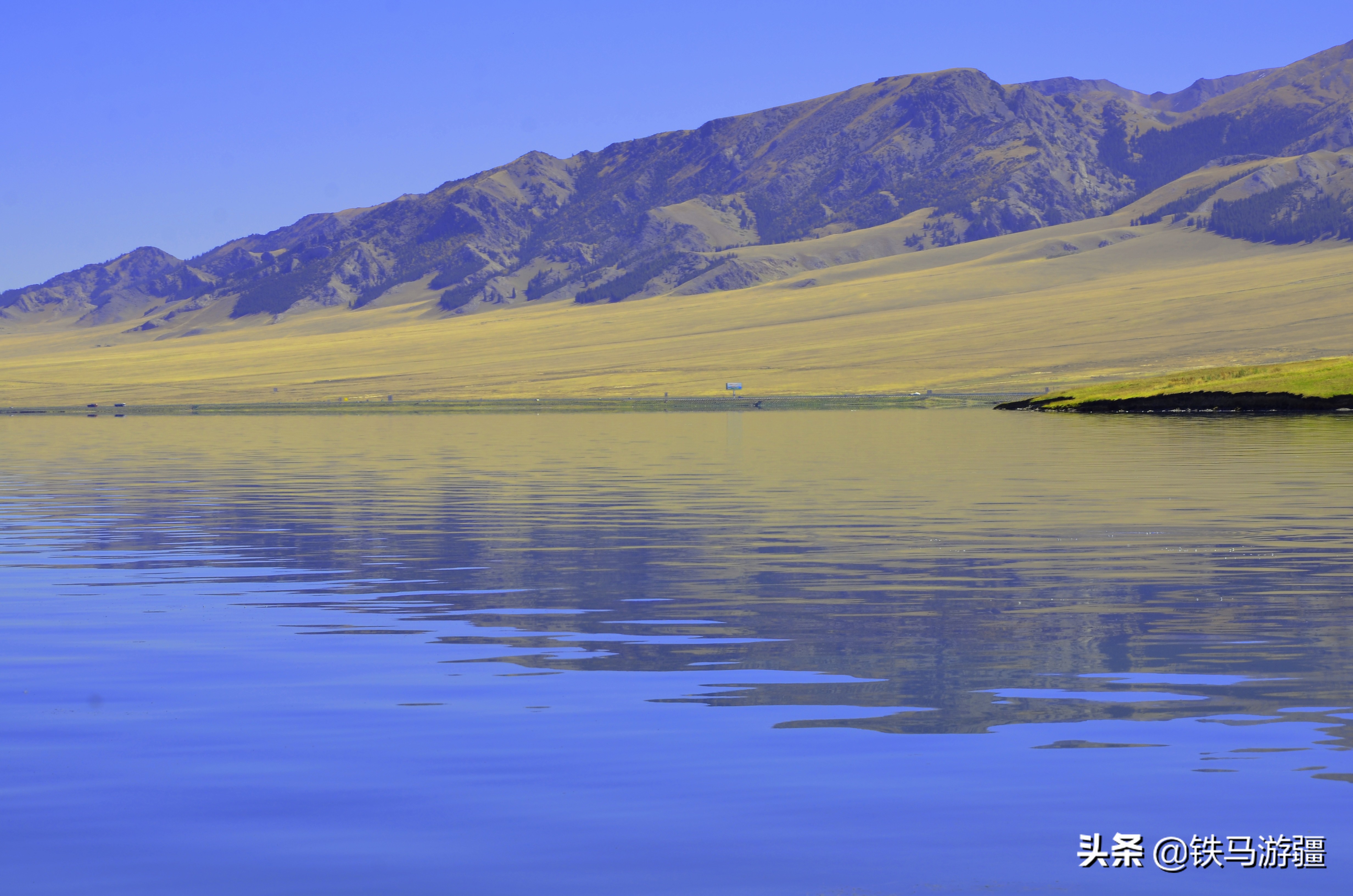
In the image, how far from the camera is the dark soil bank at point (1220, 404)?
109750mm

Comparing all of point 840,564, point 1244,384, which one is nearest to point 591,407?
point 1244,384

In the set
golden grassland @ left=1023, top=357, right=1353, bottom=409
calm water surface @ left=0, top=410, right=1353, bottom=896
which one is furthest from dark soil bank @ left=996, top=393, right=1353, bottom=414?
calm water surface @ left=0, top=410, right=1353, bottom=896

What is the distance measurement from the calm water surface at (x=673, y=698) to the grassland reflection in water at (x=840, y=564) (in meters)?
0.11

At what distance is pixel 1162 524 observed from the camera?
101 ft

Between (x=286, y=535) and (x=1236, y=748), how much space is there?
22.4 metres

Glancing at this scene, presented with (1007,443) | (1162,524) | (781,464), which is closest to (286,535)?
(1162,524)

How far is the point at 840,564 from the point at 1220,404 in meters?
100.0

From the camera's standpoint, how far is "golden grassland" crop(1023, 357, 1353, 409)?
115 m

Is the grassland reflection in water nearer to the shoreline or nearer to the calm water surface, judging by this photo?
the calm water surface

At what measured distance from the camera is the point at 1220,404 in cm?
11775

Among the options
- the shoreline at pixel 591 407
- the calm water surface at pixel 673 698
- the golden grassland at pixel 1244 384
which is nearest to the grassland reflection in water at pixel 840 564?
the calm water surface at pixel 673 698

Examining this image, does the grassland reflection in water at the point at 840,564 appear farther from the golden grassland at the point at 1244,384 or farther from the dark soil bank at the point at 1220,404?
the golden grassland at the point at 1244,384

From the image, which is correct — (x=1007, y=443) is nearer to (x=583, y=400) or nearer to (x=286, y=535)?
(x=286, y=535)

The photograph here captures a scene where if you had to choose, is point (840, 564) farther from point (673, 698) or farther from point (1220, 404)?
point (1220, 404)
